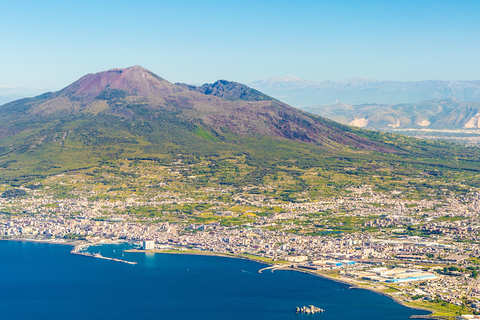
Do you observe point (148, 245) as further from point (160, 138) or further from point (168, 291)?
point (160, 138)

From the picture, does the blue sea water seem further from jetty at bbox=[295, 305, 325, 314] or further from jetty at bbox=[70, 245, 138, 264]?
jetty at bbox=[70, 245, 138, 264]

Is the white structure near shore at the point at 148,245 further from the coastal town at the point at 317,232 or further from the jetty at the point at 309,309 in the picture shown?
the jetty at the point at 309,309

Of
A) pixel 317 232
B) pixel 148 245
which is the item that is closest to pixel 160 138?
pixel 317 232

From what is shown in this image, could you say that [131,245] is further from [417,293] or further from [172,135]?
[172,135]

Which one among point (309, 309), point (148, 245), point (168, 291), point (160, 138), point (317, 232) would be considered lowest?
point (168, 291)

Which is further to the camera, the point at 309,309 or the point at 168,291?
the point at 168,291

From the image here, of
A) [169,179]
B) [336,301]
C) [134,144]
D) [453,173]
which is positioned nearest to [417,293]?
[336,301]
